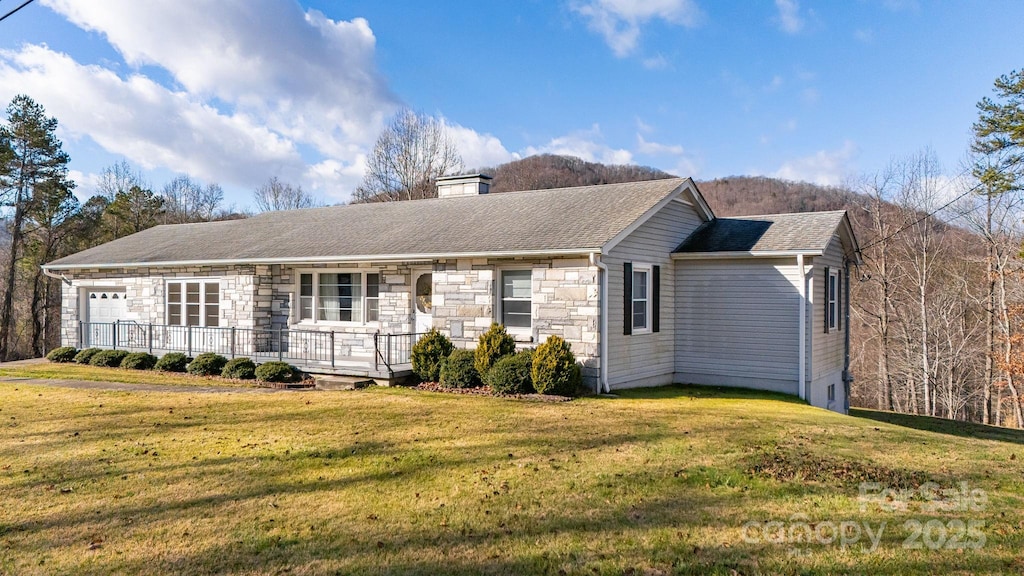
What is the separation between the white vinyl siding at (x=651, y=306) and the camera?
1215cm

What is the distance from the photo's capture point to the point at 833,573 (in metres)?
4.21

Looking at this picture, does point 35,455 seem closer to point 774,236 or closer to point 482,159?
point 774,236

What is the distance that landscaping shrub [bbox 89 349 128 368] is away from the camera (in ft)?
53.1

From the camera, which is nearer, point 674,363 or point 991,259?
point 674,363

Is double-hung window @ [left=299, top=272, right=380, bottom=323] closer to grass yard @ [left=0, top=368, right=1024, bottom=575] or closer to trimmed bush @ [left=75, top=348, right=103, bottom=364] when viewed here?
grass yard @ [left=0, top=368, right=1024, bottom=575]

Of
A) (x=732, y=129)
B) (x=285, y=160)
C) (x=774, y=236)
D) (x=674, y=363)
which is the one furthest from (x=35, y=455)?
(x=285, y=160)

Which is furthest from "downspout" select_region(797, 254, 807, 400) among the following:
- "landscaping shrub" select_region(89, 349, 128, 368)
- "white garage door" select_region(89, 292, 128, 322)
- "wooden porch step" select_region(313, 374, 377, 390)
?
"white garage door" select_region(89, 292, 128, 322)

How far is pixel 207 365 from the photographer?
1434 centimetres

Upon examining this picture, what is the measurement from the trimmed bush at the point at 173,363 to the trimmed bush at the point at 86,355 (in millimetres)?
3081

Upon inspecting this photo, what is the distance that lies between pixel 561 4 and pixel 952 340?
21835 mm

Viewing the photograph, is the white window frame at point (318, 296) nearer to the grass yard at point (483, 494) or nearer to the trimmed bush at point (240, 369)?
the trimmed bush at point (240, 369)

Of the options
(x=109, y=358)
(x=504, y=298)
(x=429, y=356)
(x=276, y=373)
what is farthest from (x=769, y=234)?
(x=109, y=358)

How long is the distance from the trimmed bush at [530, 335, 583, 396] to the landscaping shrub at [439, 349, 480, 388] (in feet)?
4.54

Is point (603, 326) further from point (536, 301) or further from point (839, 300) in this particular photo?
point (839, 300)
